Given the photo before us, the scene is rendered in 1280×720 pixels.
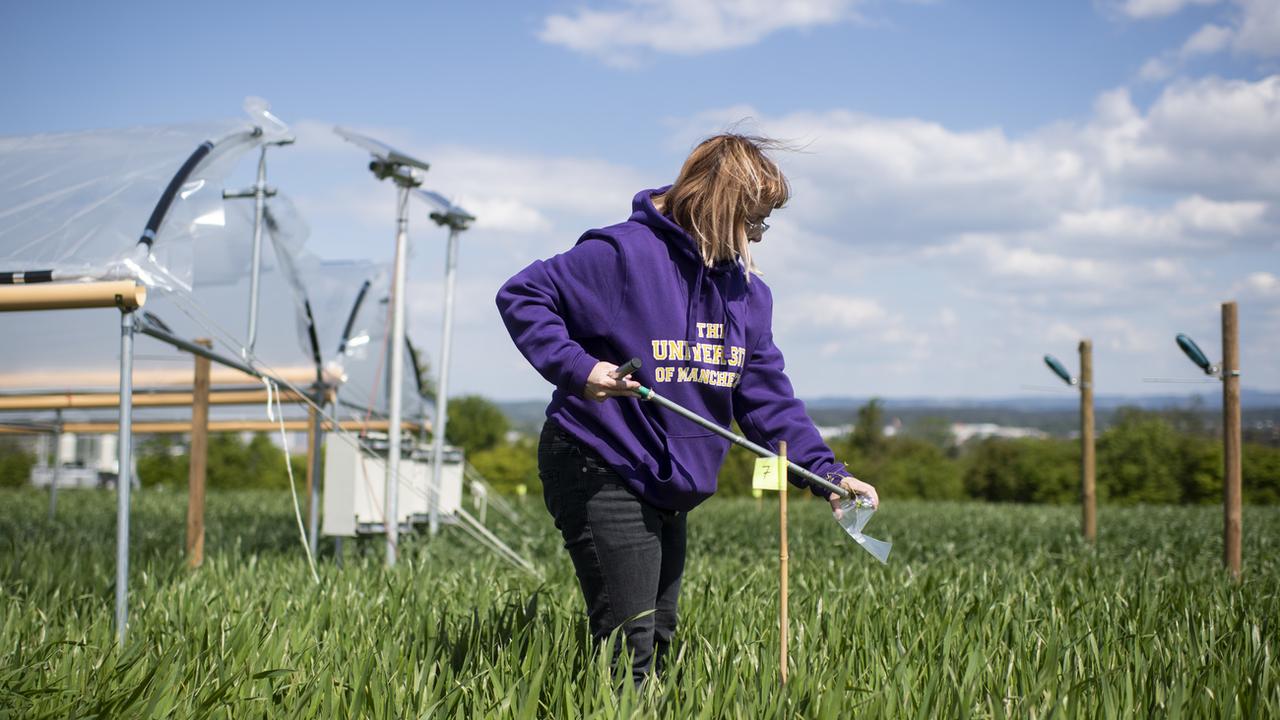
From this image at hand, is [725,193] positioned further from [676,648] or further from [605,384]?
[676,648]

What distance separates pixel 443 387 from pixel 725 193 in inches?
225

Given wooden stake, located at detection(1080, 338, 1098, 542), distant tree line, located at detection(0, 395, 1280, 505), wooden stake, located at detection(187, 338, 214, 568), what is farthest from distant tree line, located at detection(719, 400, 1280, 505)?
wooden stake, located at detection(187, 338, 214, 568)

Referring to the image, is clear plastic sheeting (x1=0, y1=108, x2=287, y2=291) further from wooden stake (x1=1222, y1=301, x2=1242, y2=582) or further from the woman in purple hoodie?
wooden stake (x1=1222, y1=301, x2=1242, y2=582)

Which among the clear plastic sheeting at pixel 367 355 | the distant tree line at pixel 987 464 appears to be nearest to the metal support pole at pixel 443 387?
the clear plastic sheeting at pixel 367 355

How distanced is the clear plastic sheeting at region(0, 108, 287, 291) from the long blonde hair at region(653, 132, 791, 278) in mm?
2560

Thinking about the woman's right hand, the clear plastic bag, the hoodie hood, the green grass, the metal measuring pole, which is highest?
the hoodie hood

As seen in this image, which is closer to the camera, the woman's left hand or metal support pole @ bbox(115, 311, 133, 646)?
the woman's left hand

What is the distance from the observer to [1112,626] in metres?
3.41

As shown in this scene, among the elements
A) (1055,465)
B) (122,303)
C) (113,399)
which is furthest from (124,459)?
(1055,465)

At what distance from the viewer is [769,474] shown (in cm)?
222

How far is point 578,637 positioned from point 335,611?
845 mm

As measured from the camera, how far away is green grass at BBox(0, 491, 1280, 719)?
2.38 m

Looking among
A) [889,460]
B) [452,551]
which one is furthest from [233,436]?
[452,551]

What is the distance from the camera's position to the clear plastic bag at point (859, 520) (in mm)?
2432
